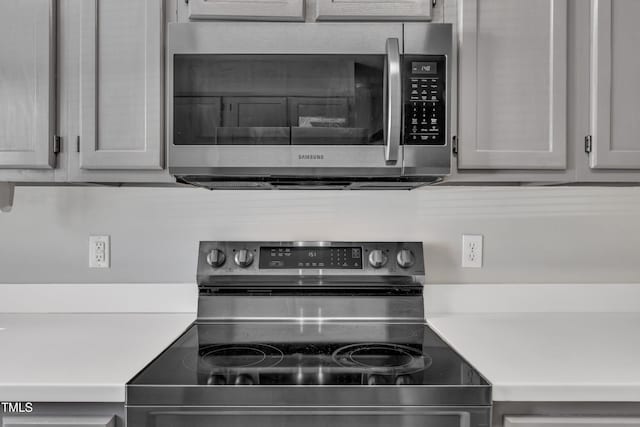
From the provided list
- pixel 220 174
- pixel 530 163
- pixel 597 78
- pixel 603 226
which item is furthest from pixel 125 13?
pixel 603 226

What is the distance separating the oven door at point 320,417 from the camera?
1053 mm

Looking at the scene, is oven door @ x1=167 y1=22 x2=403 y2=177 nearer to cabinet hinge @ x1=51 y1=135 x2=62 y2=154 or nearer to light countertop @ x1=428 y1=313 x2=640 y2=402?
cabinet hinge @ x1=51 y1=135 x2=62 y2=154

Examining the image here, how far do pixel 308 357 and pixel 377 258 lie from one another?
484mm

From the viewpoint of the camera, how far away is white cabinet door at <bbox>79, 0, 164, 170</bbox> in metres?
1.37

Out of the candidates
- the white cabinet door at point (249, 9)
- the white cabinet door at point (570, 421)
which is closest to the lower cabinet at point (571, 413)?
the white cabinet door at point (570, 421)

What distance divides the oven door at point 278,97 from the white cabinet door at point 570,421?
666mm

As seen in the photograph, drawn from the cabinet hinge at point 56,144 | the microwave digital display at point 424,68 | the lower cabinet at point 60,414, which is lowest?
the lower cabinet at point 60,414

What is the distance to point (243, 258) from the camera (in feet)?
5.37

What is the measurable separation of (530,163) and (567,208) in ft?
1.60

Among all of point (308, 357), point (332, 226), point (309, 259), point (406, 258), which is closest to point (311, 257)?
point (309, 259)

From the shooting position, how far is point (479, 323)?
1.57m

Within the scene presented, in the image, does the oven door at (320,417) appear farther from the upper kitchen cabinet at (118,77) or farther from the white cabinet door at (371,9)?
the white cabinet door at (371,9)

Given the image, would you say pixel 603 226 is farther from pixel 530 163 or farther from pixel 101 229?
pixel 101 229

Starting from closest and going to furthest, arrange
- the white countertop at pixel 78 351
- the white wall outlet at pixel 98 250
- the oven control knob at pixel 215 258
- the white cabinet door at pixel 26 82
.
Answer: the white countertop at pixel 78 351, the white cabinet door at pixel 26 82, the oven control knob at pixel 215 258, the white wall outlet at pixel 98 250
